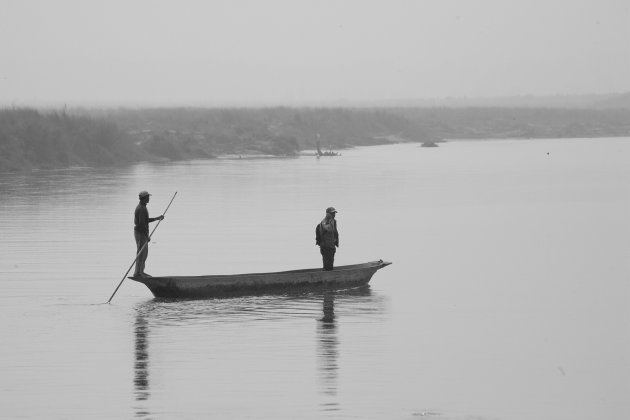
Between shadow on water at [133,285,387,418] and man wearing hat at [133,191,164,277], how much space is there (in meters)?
0.67

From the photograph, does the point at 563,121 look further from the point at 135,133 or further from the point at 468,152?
the point at 135,133

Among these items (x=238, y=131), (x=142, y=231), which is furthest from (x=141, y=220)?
(x=238, y=131)

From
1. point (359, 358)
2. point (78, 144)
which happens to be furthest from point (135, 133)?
point (359, 358)

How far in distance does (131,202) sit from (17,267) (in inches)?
685

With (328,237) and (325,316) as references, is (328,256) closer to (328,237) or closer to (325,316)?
(328,237)

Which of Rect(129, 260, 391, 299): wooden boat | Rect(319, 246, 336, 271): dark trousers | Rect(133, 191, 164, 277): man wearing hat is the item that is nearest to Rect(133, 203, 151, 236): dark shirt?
Rect(133, 191, 164, 277): man wearing hat

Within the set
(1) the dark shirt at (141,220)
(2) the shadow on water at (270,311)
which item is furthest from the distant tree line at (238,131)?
(2) the shadow on water at (270,311)

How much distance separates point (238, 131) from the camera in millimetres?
90625

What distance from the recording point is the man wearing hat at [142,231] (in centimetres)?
A: 2067

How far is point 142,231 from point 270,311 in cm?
304

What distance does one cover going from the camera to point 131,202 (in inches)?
1695

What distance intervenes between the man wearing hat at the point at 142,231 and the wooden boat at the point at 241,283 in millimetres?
428

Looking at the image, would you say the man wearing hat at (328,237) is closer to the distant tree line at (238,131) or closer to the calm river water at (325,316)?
the calm river water at (325,316)

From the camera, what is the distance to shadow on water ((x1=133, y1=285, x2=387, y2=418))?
56.0 feet
